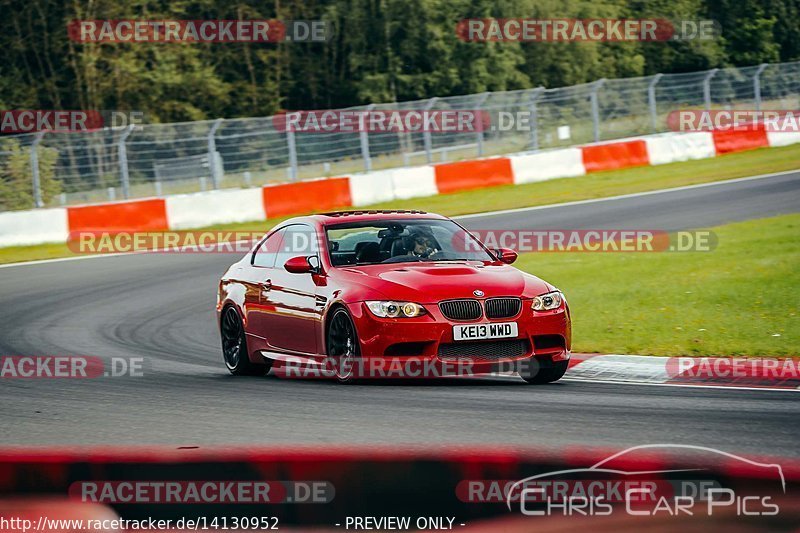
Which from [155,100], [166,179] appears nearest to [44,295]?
[166,179]

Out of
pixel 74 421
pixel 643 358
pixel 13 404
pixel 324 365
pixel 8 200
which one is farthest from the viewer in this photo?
pixel 8 200

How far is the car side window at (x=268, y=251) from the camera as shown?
36.3 ft

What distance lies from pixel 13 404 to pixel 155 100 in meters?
38.9

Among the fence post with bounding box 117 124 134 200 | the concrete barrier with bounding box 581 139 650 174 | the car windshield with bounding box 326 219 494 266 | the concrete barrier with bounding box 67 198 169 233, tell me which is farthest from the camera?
the concrete barrier with bounding box 581 139 650 174

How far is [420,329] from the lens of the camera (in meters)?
9.20

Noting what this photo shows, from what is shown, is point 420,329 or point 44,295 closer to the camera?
point 420,329

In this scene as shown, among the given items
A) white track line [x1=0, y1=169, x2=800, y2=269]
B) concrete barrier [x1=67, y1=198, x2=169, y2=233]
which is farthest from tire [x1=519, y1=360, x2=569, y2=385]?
concrete barrier [x1=67, y1=198, x2=169, y2=233]

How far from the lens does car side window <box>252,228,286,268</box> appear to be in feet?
36.3

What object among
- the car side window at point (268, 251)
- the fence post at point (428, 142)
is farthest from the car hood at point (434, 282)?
the fence post at point (428, 142)

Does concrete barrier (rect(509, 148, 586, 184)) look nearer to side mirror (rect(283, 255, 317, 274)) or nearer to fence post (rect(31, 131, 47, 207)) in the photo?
fence post (rect(31, 131, 47, 207))

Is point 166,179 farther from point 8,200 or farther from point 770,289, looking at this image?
point 770,289

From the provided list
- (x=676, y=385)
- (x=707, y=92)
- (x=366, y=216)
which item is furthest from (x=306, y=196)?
(x=676, y=385)

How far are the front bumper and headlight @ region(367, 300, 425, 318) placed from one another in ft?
0.11

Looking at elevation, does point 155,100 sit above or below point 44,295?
above
